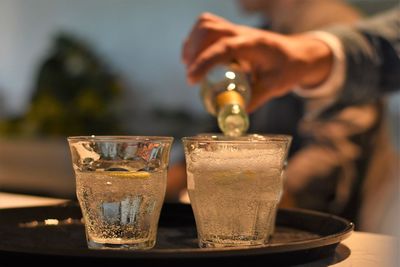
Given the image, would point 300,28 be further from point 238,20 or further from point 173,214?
point 173,214

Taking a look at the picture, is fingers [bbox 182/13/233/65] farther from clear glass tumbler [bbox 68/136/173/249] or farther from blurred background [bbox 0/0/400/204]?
blurred background [bbox 0/0/400/204]

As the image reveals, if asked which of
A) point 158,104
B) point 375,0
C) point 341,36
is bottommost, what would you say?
point 158,104

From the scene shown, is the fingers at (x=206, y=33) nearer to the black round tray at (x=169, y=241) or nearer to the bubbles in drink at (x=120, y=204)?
the black round tray at (x=169, y=241)

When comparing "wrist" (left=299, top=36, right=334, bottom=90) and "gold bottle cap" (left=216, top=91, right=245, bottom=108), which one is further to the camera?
"wrist" (left=299, top=36, right=334, bottom=90)

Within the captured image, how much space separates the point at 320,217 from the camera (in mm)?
792

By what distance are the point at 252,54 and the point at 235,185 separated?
0.43 meters

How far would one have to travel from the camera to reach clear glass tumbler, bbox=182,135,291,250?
67 cm

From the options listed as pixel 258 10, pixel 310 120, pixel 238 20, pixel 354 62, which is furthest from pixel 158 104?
pixel 354 62

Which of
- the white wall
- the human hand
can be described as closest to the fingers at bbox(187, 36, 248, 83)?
the human hand

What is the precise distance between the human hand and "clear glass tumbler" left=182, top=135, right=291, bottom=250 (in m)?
0.33

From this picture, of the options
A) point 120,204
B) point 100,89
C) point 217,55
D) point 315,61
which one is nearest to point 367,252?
point 120,204

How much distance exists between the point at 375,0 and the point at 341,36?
1027mm

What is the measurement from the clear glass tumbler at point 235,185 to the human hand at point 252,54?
328mm

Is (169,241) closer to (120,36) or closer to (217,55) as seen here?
(217,55)
